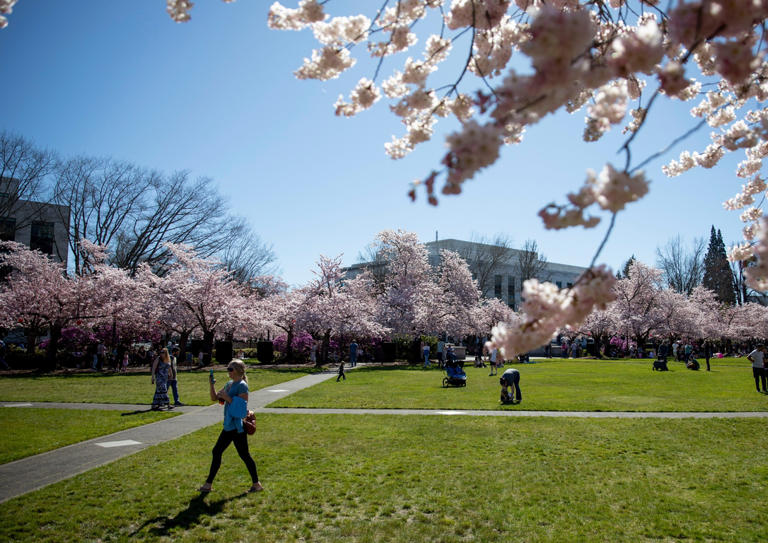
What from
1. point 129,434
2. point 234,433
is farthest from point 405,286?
point 234,433

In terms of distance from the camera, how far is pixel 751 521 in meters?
4.90

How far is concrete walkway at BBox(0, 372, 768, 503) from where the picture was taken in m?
6.48

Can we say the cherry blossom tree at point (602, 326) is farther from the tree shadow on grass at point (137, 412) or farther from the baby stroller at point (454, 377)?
the tree shadow on grass at point (137, 412)

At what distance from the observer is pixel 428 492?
232 inches

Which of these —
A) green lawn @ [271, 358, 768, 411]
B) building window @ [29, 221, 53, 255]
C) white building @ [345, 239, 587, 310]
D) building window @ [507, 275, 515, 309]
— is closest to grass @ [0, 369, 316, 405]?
green lawn @ [271, 358, 768, 411]

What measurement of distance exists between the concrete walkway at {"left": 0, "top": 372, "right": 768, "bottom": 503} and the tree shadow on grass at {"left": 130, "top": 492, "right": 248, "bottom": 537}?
1.99 m

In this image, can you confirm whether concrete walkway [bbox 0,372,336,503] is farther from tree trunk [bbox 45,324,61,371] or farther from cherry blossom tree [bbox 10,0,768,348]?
tree trunk [bbox 45,324,61,371]

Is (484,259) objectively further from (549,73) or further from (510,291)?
(549,73)

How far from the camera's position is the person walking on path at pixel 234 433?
6.04 metres

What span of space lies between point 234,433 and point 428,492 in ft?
8.34

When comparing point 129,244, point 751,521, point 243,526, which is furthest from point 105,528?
point 129,244

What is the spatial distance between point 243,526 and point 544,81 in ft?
16.7

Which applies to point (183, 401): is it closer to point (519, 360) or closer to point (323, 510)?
point (323, 510)

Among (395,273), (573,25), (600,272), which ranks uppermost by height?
(395,273)
